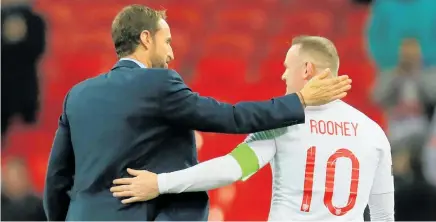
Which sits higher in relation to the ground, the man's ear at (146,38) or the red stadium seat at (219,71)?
the red stadium seat at (219,71)

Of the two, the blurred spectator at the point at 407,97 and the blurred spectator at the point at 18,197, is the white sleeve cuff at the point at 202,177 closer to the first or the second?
the blurred spectator at the point at 18,197

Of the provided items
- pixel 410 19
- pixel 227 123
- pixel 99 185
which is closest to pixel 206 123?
pixel 227 123

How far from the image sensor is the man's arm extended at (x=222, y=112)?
1.74 meters

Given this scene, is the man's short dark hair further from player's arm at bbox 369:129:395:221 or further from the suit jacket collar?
player's arm at bbox 369:129:395:221

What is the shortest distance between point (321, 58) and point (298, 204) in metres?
0.44

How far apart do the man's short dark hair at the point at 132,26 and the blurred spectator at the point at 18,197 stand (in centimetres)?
304

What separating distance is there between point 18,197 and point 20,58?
1.11 metres

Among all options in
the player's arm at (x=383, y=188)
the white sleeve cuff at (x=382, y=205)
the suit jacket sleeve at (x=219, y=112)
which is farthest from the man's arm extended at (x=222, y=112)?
the white sleeve cuff at (x=382, y=205)

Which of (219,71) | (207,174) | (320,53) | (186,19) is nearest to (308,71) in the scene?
(320,53)

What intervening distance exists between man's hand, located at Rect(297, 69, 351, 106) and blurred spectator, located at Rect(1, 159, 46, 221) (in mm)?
3273

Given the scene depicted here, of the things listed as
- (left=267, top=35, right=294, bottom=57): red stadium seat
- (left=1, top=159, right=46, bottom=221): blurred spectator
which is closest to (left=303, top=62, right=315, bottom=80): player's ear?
(left=1, top=159, right=46, bottom=221): blurred spectator

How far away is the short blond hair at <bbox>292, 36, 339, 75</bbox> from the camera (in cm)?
190

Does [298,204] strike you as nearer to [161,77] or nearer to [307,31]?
[161,77]

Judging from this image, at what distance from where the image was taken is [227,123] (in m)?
1.75
